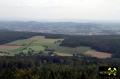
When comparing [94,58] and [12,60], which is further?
[94,58]

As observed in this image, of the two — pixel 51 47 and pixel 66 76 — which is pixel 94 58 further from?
pixel 66 76

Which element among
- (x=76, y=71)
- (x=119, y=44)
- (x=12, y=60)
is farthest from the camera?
(x=119, y=44)

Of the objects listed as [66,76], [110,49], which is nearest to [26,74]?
[66,76]

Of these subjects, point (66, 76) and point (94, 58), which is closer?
point (66, 76)

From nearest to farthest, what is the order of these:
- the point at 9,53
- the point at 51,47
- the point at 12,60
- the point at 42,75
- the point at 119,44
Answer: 1. the point at 42,75
2. the point at 12,60
3. the point at 9,53
4. the point at 51,47
5. the point at 119,44

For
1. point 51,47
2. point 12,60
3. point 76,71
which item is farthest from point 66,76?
point 51,47

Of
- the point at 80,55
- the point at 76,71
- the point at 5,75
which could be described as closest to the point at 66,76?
the point at 76,71

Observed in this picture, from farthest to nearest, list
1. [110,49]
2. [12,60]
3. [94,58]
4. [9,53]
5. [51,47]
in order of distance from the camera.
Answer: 1. [110,49]
2. [51,47]
3. [9,53]
4. [94,58]
5. [12,60]

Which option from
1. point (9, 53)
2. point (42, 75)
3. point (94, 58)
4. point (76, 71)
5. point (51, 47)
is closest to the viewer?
point (42, 75)

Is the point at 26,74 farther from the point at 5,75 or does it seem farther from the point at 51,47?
the point at 51,47
